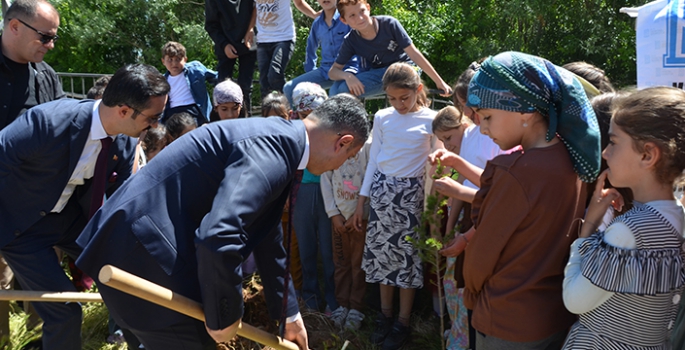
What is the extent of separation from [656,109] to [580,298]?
0.72 m

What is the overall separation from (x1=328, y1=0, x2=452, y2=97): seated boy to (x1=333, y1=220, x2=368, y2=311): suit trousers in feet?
4.63

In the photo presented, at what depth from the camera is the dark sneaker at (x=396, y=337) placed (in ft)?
14.2

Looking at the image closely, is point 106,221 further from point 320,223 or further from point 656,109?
point 320,223

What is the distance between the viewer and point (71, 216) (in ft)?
12.9

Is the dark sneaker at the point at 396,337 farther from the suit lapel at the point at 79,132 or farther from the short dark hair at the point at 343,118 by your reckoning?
the suit lapel at the point at 79,132

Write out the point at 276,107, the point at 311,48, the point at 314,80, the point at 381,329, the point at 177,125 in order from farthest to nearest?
1. the point at 311,48
2. the point at 314,80
3. the point at 177,125
4. the point at 276,107
5. the point at 381,329

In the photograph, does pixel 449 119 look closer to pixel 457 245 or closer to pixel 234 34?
pixel 457 245

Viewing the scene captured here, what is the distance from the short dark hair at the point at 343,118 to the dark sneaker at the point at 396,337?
209 cm

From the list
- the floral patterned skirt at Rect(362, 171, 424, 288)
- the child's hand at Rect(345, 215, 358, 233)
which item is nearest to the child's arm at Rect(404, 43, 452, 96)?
the floral patterned skirt at Rect(362, 171, 424, 288)

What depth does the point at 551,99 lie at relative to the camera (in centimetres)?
232

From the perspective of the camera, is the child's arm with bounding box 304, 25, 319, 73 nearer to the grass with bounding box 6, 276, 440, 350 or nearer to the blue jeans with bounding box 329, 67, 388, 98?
the blue jeans with bounding box 329, 67, 388, 98

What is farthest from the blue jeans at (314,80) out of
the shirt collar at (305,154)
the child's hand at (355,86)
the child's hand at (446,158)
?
the shirt collar at (305,154)

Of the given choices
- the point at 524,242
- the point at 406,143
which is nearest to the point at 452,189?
the point at 524,242

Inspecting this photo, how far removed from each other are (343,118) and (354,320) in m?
2.41
